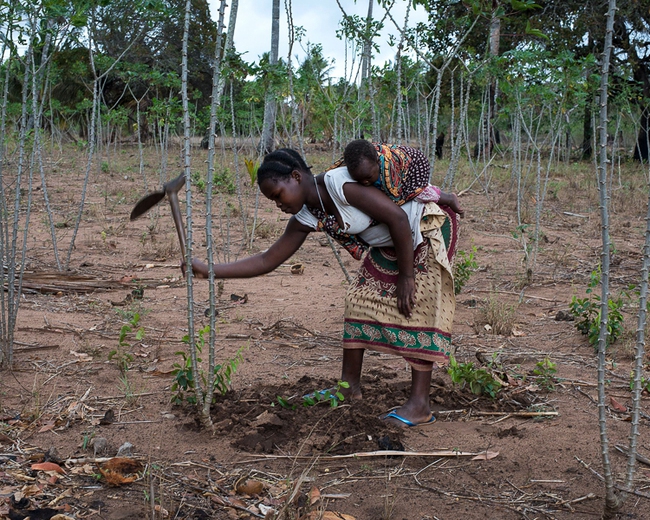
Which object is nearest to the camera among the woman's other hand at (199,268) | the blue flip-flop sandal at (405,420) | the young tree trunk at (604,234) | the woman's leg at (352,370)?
the young tree trunk at (604,234)

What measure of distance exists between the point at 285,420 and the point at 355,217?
0.78 m

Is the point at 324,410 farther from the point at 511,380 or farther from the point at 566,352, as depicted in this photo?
the point at 566,352

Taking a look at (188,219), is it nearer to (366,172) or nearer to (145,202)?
(145,202)

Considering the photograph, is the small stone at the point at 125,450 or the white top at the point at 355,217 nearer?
the small stone at the point at 125,450

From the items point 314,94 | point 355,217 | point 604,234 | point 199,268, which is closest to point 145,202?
point 199,268

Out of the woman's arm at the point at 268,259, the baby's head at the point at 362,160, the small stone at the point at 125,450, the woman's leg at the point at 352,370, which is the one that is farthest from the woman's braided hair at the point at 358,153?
the small stone at the point at 125,450

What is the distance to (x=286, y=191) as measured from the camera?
2197 mm

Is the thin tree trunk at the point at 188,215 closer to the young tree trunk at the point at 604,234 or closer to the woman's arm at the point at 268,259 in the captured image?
the woman's arm at the point at 268,259

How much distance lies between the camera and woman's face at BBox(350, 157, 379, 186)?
216cm

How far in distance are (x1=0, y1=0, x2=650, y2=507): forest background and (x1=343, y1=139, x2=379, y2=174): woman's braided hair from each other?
468 mm

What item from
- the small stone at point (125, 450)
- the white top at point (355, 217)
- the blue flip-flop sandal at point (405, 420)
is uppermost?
the white top at point (355, 217)

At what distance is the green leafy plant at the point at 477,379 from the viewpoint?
257cm

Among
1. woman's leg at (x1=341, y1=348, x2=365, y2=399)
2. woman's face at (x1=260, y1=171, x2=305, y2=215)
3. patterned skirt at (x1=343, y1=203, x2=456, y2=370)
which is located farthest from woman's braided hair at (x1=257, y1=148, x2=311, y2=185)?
woman's leg at (x1=341, y1=348, x2=365, y2=399)

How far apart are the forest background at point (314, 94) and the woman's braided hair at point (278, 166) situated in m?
0.17
